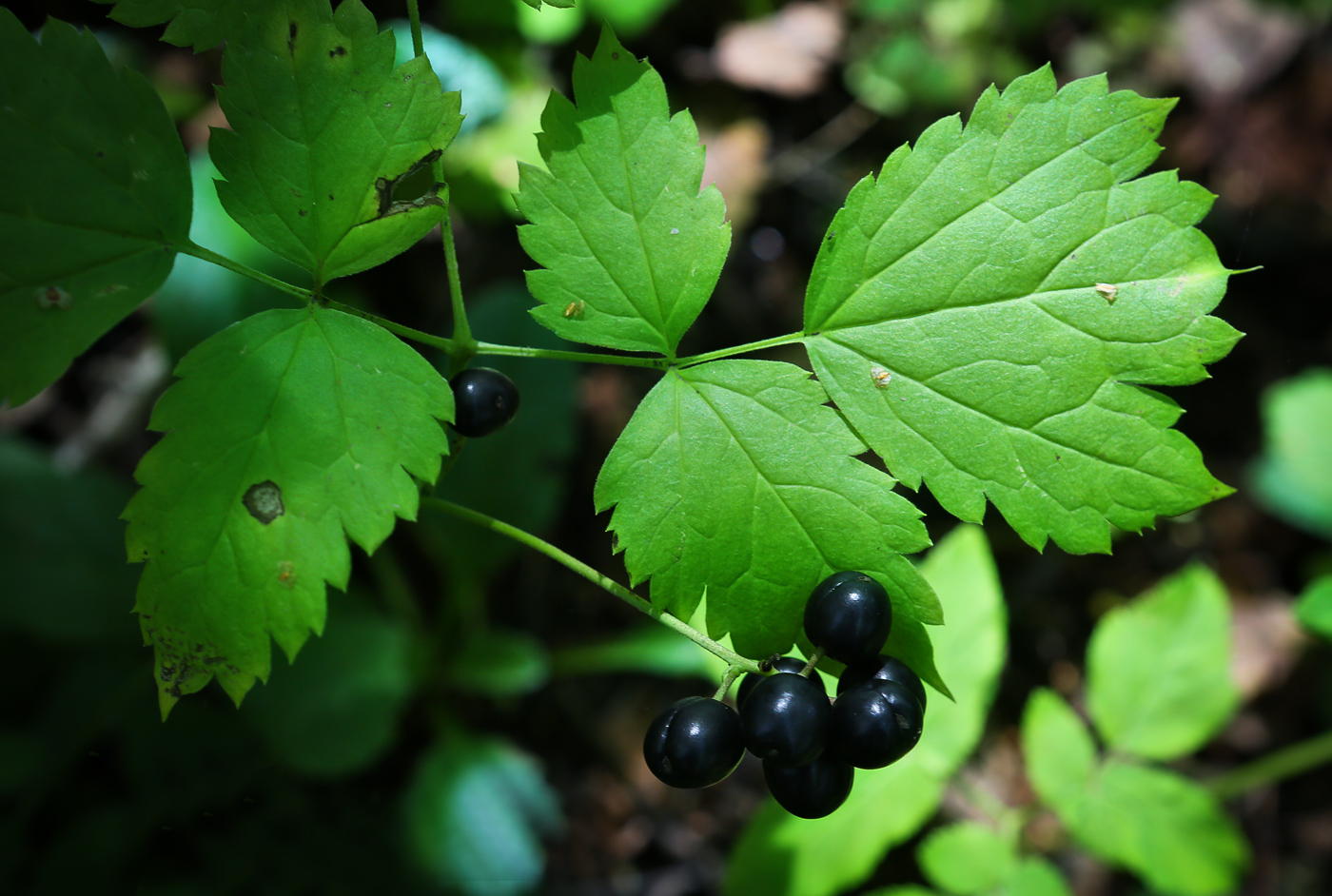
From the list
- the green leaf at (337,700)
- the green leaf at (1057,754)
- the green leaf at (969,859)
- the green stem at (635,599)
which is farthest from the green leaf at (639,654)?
the green stem at (635,599)

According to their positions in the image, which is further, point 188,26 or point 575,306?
point 575,306

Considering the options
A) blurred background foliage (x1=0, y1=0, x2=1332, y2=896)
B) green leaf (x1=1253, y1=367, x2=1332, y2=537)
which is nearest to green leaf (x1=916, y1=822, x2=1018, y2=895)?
blurred background foliage (x1=0, y1=0, x2=1332, y2=896)

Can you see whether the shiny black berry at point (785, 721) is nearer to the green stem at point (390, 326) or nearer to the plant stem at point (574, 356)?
the plant stem at point (574, 356)

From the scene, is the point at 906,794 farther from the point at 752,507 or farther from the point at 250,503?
the point at 250,503

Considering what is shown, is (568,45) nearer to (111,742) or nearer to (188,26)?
(188,26)

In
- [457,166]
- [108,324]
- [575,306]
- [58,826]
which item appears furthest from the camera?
[457,166]

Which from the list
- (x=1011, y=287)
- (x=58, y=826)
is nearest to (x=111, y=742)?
(x=58, y=826)
